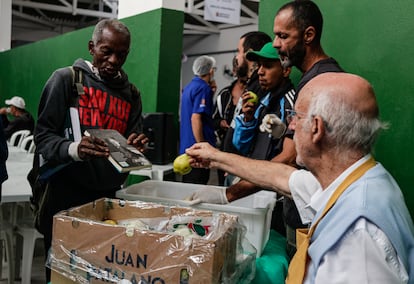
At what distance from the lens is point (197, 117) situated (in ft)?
12.8

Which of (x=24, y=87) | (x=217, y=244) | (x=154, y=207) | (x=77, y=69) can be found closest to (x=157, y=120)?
(x=77, y=69)

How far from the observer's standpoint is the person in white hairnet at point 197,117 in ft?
12.9

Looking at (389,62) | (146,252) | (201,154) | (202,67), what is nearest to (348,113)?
(146,252)

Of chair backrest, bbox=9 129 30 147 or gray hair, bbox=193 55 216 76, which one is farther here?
chair backrest, bbox=9 129 30 147

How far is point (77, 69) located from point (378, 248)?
1456 mm

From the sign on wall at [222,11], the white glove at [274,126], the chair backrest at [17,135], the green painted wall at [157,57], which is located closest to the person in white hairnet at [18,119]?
the chair backrest at [17,135]

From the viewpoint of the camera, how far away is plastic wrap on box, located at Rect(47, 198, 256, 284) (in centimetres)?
122

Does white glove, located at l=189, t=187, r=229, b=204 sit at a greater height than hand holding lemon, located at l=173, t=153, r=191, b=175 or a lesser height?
lesser

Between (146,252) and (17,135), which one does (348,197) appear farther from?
(17,135)

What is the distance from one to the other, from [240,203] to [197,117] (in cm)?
189

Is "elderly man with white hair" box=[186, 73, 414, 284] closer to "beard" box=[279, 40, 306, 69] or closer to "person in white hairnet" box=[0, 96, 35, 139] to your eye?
"beard" box=[279, 40, 306, 69]

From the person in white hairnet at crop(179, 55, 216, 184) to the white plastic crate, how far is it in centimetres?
180

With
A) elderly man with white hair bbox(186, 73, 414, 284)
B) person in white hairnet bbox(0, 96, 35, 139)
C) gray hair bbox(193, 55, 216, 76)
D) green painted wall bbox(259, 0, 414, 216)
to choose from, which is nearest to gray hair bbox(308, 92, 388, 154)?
elderly man with white hair bbox(186, 73, 414, 284)

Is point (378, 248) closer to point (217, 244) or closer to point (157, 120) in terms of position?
point (217, 244)
